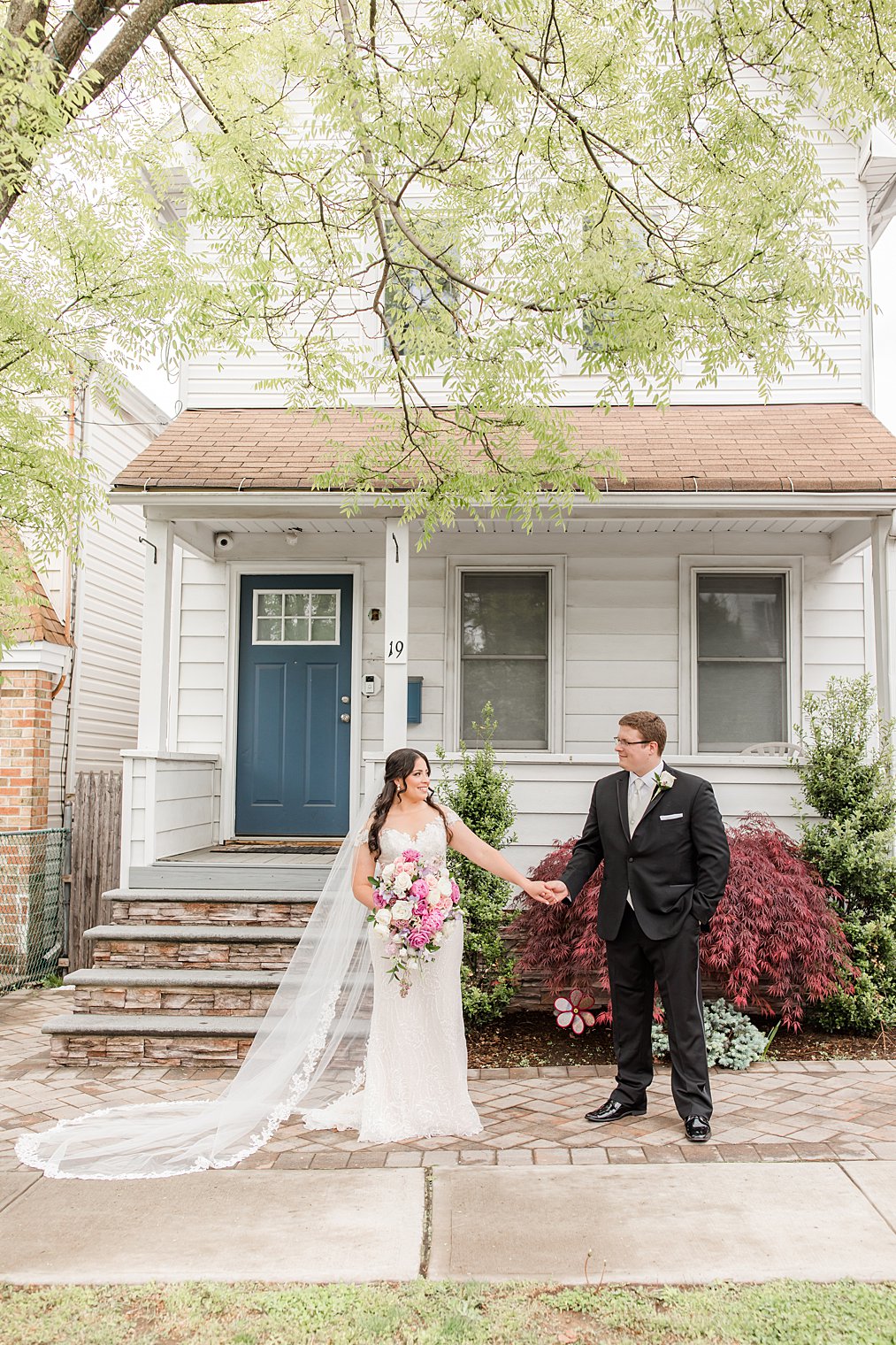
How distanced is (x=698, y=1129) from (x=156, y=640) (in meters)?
5.13

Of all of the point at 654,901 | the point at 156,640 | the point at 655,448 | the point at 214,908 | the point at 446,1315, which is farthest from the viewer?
the point at 655,448

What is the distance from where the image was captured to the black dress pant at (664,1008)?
16.2 ft

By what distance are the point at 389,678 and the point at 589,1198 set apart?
427 centimetres

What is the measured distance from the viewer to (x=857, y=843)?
6840mm

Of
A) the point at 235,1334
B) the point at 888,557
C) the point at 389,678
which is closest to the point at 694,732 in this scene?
the point at 888,557

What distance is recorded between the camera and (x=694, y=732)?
29.6 ft

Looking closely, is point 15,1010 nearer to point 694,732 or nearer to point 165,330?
point 165,330

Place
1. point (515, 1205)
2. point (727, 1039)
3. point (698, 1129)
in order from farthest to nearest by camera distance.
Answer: point (727, 1039) < point (698, 1129) < point (515, 1205)

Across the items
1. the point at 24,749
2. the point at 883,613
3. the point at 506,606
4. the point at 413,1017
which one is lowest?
the point at 413,1017

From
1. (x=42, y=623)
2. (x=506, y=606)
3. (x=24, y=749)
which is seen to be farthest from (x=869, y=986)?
(x=42, y=623)

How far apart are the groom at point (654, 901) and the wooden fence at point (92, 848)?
5274 mm

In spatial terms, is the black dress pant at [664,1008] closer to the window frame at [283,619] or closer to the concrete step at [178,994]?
the concrete step at [178,994]

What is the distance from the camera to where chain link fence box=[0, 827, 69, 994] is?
9.05 metres

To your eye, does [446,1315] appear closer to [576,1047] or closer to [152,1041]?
[576,1047]
